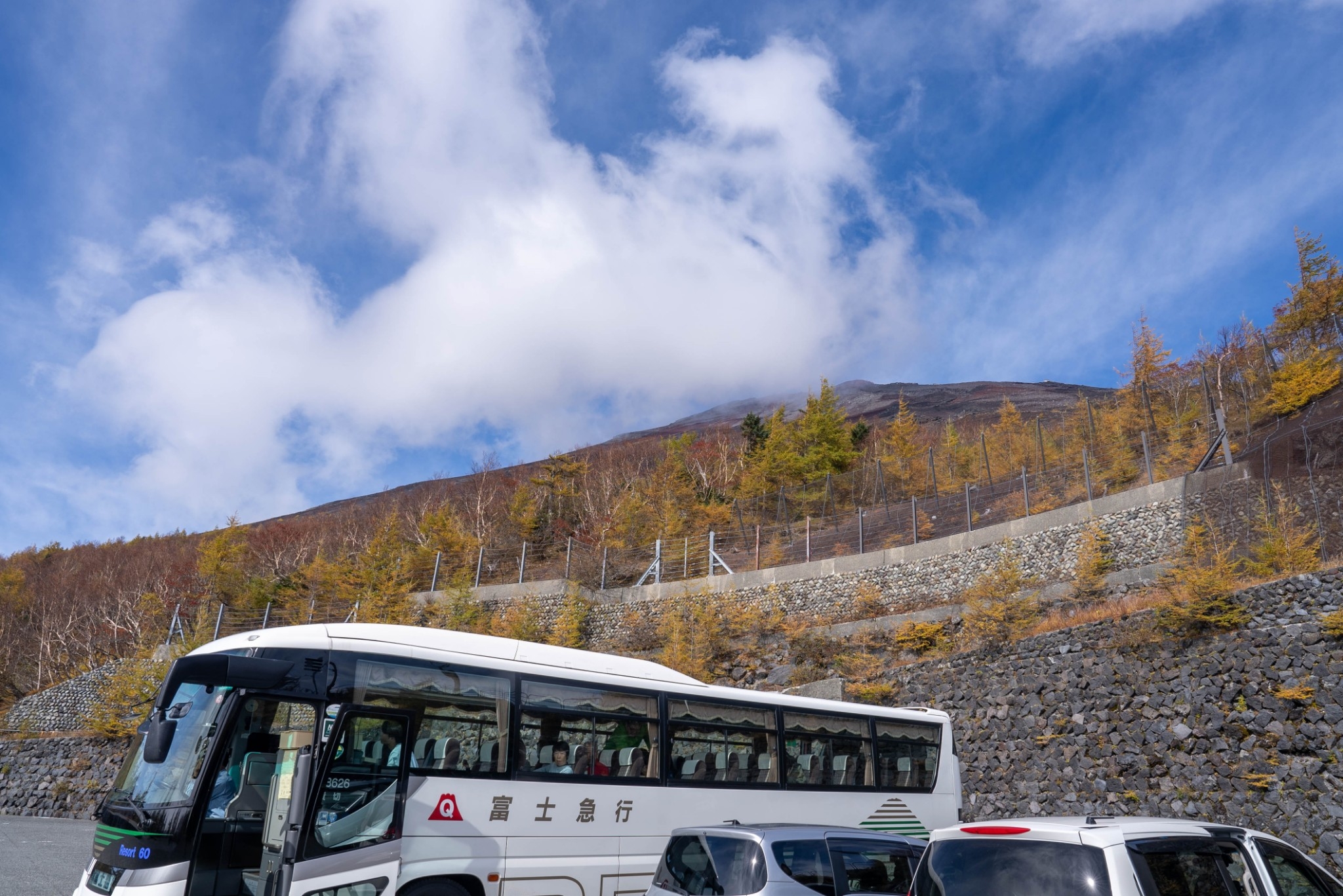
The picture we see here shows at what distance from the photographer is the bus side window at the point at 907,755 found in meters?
11.0

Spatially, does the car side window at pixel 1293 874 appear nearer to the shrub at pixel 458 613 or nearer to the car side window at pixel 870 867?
the car side window at pixel 870 867

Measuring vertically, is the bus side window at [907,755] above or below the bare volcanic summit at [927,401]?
below

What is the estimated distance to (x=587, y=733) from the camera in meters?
8.43

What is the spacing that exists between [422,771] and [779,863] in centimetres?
327

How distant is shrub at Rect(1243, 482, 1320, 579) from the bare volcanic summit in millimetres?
76072

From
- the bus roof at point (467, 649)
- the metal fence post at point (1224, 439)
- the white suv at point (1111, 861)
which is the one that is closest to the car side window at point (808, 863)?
the white suv at point (1111, 861)

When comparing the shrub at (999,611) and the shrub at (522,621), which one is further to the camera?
the shrub at (522,621)

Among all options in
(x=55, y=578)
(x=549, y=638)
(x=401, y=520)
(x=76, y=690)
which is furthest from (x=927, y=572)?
(x=55, y=578)

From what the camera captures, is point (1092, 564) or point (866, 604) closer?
point (1092, 564)

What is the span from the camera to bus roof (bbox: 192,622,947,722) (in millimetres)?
7207

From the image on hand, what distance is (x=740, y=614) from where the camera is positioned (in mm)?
26797

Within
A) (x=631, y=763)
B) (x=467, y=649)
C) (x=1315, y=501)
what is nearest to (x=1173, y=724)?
(x=1315, y=501)

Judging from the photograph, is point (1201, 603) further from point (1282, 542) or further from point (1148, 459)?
point (1148, 459)

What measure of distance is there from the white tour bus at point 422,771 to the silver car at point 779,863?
6.05 ft
